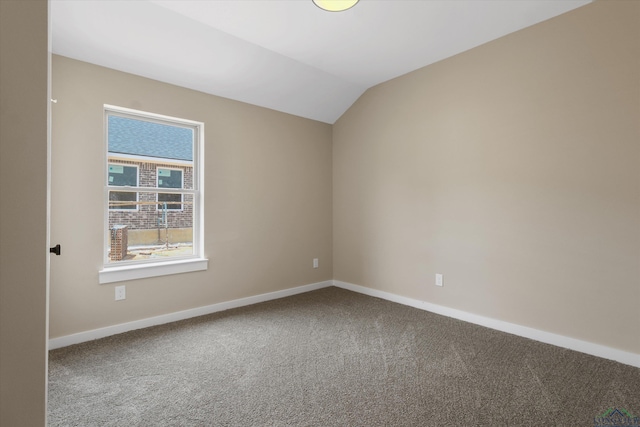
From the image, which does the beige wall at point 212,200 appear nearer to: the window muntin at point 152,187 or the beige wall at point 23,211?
the window muntin at point 152,187

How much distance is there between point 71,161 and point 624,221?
4.28m

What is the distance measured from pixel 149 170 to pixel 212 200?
2.16ft

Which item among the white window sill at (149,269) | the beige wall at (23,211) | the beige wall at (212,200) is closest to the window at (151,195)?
the white window sill at (149,269)

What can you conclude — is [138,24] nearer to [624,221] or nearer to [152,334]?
[152,334]

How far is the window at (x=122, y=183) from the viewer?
2955mm

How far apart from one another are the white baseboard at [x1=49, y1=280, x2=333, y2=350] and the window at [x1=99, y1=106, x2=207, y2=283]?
0.43 metres

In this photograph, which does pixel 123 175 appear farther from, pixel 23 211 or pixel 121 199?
pixel 23 211

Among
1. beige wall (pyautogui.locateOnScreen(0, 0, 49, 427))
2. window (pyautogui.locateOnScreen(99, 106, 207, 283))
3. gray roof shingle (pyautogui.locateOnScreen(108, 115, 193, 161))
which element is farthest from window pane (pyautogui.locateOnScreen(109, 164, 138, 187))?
beige wall (pyautogui.locateOnScreen(0, 0, 49, 427))

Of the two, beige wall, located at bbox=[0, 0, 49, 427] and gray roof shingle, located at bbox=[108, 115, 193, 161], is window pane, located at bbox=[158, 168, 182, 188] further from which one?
beige wall, located at bbox=[0, 0, 49, 427]

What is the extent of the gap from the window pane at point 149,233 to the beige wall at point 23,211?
7.17 ft

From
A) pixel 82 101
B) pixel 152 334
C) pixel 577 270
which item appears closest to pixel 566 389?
pixel 577 270

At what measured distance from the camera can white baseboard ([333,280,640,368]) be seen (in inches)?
94.0

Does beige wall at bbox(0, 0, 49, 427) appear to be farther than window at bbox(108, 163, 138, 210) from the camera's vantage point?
No

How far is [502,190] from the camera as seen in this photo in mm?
3002
